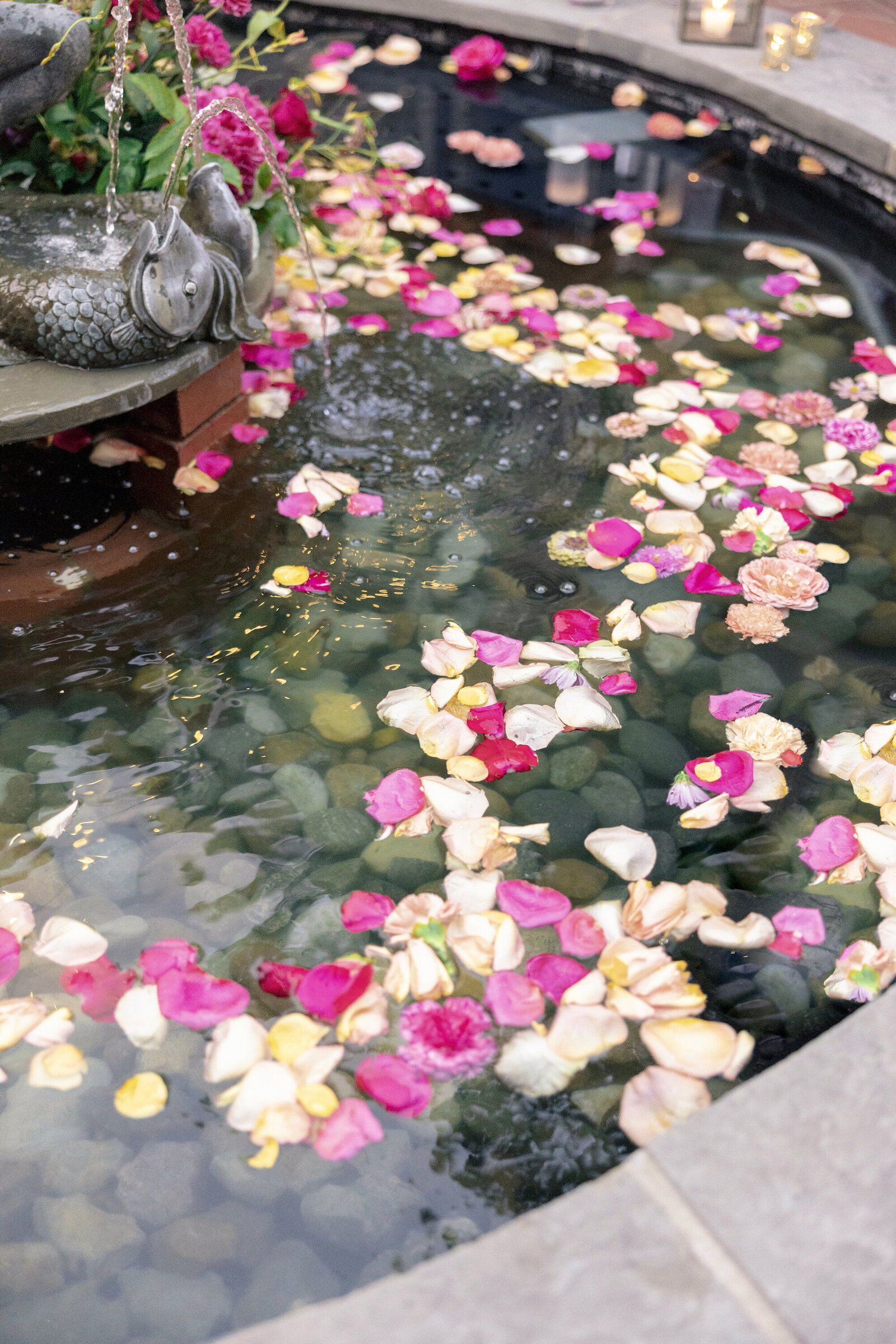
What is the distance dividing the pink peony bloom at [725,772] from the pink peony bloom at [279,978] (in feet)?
2.17

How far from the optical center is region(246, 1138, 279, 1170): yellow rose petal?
1.19 metres

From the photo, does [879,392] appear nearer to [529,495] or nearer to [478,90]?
[529,495]

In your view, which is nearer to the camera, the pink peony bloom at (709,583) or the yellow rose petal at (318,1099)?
the yellow rose petal at (318,1099)

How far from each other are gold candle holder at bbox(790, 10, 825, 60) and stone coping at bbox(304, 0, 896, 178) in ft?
0.11

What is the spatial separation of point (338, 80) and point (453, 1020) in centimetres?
344

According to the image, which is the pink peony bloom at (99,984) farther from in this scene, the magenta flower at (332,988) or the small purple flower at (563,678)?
the small purple flower at (563,678)

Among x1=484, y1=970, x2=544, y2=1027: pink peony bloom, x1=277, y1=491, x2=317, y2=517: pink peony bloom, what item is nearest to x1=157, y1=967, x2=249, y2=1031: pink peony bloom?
x1=484, y1=970, x2=544, y2=1027: pink peony bloom

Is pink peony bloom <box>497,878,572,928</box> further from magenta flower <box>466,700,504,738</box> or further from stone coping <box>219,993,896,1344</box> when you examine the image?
stone coping <box>219,993,896,1344</box>

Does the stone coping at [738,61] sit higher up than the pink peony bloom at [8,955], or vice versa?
the stone coping at [738,61]

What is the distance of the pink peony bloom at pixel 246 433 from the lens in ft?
7.14

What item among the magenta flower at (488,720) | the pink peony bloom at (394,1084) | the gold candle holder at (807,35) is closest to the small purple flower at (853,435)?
the magenta flower at (488,720)

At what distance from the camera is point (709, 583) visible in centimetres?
193

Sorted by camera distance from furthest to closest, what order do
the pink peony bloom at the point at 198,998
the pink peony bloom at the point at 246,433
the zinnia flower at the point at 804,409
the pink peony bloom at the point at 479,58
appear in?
the pink peony bloom at the point at 479,58, the zinnia flower at the point at 804,409, the pink peony bloom at the point at 246,433, the pink peony bloom at the point at 198,998

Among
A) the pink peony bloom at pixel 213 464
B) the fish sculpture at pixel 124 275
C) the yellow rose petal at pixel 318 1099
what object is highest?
the fish sculpture at pixel 124 275
